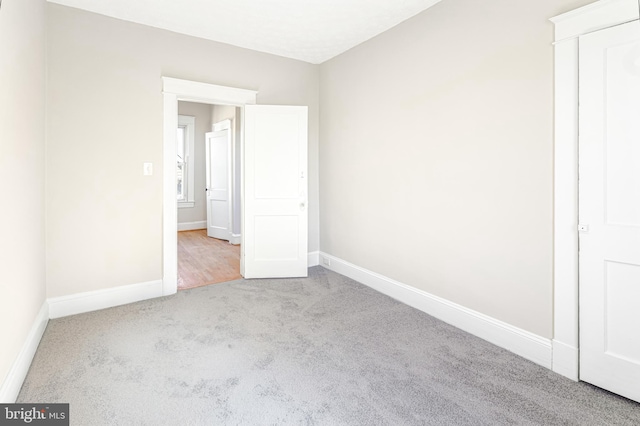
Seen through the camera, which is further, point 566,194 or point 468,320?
point 468,320

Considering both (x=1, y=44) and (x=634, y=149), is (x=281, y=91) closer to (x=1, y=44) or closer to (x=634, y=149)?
Answer: (x=1, y=44)

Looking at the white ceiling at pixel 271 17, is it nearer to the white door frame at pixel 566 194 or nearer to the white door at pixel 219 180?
the white door frame at pixel 566 194

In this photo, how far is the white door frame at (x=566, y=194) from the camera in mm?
2012

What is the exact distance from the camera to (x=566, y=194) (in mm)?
2066

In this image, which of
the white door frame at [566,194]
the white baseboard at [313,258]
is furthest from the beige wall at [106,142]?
the white door frame at [566,194]

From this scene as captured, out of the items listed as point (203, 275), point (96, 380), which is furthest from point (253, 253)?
point (96, 380)

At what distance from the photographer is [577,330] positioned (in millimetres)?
2055

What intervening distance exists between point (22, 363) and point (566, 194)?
136 inches

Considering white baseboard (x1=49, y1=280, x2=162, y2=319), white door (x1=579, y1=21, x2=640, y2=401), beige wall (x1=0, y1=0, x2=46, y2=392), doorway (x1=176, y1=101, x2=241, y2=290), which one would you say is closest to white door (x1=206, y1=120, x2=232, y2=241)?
doorway (x1=176, y1=101, x2=241, y2=290)

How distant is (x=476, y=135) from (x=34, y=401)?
3.29 metres

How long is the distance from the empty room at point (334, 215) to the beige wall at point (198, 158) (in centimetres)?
356

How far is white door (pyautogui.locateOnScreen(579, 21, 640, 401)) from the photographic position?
71.6 inches

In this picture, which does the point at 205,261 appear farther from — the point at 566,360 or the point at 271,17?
the point at 566,360

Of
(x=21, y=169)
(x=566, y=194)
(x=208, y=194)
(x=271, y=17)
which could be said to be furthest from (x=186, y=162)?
(x=566, y=194)
